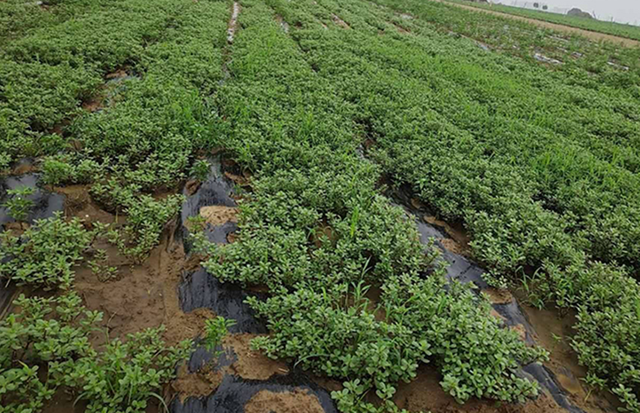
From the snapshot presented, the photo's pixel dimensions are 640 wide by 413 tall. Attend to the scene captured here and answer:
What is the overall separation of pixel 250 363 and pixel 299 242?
1.57 m

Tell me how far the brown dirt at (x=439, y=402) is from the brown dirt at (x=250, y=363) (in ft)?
3.51

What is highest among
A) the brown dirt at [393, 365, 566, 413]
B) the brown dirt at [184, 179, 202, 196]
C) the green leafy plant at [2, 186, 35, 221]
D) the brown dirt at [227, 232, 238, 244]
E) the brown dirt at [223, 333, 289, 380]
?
the brown dirt at [393, 365, 566, 413]

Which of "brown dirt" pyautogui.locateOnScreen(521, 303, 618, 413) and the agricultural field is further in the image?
"brown dirt" pyautogui.locateOnScreen(521, 303, 618, 413)

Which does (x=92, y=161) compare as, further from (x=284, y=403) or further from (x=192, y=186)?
(x=284, y=403)

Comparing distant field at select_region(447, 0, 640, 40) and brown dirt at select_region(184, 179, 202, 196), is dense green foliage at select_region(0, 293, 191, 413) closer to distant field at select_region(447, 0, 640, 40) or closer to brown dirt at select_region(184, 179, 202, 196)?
brown dirt at select_region(184, 179, 202, 196)

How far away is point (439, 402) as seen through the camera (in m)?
2.95

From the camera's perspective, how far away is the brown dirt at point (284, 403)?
278 cm

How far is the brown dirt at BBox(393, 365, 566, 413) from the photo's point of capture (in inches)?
114

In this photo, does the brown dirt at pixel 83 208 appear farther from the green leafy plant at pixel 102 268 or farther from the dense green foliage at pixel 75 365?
the dense green foliage at pixel 75 365

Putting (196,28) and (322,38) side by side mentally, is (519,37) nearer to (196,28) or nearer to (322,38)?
(322,38)

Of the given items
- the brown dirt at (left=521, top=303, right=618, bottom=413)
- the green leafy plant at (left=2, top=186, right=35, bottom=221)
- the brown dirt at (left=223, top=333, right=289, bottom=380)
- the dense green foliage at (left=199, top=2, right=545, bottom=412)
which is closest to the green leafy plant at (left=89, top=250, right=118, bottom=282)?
the dense green foliage at (left=199, top=2, right=545, bottom=412)

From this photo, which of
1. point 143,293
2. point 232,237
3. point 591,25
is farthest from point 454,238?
point 591,25

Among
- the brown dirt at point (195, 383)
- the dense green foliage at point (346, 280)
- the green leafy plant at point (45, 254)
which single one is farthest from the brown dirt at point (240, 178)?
the brown dirt at point (195, 383)

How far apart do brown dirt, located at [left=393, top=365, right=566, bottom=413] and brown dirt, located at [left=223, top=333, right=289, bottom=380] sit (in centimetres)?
107
